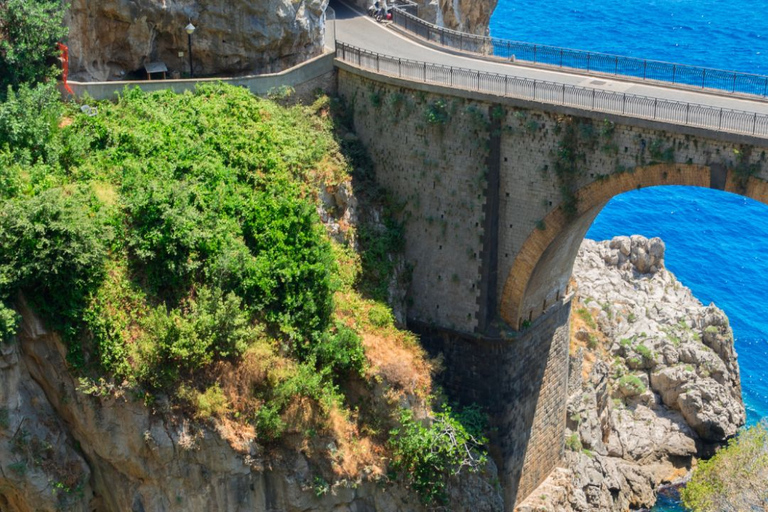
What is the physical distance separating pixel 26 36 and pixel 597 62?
20.8 m

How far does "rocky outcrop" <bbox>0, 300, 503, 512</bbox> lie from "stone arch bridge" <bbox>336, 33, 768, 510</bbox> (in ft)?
30.1

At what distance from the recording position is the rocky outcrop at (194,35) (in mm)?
41469

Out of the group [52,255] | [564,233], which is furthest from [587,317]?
[52,255]

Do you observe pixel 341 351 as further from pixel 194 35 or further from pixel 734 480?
pixel 734 480

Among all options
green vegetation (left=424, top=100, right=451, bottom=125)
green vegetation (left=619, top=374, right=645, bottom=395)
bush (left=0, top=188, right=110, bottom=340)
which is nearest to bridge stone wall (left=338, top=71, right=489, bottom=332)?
green vegetation (left=424, top=100, right=451, bottom=125)

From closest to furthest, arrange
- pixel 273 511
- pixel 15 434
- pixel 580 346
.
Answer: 1. pixel 15 434
2. pixel 273 511
3. pixel 580 346

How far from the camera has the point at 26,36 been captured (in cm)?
3919

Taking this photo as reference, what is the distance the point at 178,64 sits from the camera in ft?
144

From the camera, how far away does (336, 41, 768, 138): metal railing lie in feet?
118

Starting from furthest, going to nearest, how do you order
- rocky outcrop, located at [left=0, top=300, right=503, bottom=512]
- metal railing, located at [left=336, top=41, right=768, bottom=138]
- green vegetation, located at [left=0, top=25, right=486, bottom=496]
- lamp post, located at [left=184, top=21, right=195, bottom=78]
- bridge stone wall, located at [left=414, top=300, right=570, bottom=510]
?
bridge stone wall, located at [left=414, top=300, right=570, bottom=510], lamp post, located at [left=184, top=21, right=195, bottom=78], metal railing, located at [left=336, top=41, right=768, bottom=138], green vegetation, located at [left=0, top=25, right=486, bottom=496], rocky outcrop, located at [left=0, top=300, right=503, bottom=512]

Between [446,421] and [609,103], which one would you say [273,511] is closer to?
[446,421]

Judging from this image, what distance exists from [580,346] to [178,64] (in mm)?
21176

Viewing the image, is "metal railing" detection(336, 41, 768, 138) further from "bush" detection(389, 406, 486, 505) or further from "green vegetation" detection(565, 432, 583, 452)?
"green vegetation" detection(565, 432, 583, 452)

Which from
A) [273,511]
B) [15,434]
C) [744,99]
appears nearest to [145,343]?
[15,434]
